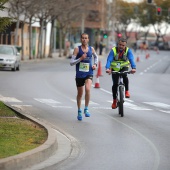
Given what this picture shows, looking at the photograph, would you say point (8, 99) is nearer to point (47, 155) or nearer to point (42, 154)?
point (47, 155)

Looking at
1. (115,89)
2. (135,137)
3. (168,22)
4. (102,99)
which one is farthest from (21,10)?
(168,22)

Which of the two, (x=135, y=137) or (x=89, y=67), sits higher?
(x=89, y=67)

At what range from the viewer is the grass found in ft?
34.2

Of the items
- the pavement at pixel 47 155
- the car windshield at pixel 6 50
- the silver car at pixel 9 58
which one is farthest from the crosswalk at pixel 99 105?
the car windshield at pixel 6 50

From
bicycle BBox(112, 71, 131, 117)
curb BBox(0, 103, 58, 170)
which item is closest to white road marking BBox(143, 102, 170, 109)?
bicycle BBox(112, 71, 131, 117)

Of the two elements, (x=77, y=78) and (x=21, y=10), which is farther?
(x=21, y=10)

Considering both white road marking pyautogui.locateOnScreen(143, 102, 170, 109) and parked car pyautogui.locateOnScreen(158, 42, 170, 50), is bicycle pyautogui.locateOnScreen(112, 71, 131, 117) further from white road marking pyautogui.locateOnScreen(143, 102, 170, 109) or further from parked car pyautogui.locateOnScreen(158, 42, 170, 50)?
parked car pyautogui.locateOnScreen(158, 42, 170, 50)

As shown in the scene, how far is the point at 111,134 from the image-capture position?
1375 cm

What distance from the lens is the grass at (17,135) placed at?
10.4m

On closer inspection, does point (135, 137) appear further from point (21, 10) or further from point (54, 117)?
point (21, 10)

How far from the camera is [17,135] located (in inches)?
473

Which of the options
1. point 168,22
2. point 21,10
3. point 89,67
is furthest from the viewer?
point 168,22

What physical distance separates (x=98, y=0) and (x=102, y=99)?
90.8m

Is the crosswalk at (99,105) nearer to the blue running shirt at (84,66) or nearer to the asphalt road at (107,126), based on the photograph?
the asphalt road at (107,126)
